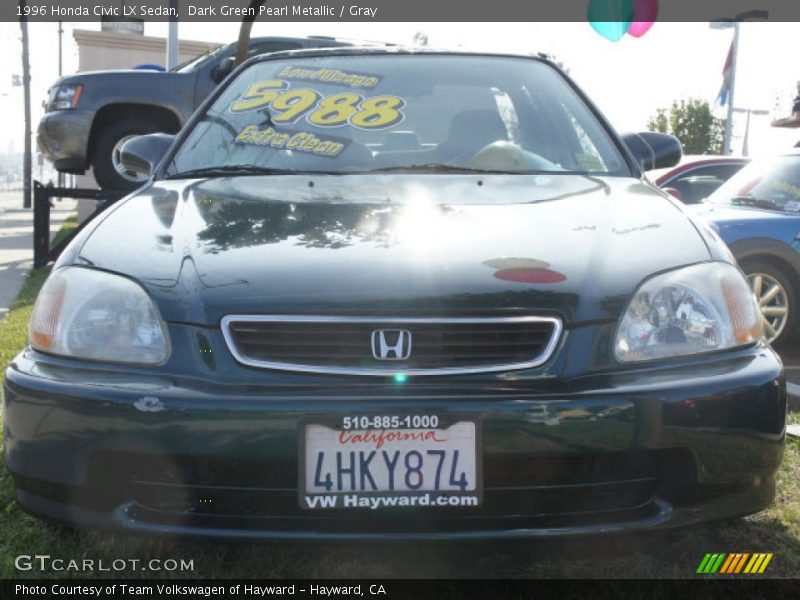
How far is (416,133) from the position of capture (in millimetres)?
3215

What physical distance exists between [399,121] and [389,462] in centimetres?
160

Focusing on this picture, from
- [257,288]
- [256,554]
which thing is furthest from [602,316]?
[256,554]

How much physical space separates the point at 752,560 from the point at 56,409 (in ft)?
5.74

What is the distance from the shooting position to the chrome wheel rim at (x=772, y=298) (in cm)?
599

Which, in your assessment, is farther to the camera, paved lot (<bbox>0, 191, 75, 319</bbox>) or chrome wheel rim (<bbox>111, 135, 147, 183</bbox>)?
chrome wheel rim (<bbox>111, 135, 147, 183</bbox>)

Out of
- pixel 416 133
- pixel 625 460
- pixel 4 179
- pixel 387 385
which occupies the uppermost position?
pixel 416 133

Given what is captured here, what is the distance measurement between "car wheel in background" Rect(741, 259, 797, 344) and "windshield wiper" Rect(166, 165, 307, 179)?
12.9ft

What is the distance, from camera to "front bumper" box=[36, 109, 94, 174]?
8227mm

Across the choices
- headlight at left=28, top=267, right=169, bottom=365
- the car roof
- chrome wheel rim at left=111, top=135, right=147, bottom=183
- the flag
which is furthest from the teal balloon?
the flag

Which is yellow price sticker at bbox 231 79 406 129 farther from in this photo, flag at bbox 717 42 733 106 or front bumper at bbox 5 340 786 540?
flag at bbox 717 42 733 106

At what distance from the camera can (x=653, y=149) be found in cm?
347

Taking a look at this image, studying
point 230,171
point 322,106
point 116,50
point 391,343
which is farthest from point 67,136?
point 116,50

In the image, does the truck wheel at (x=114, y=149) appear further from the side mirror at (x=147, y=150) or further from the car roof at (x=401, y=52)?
the car roof at (x=401, y=52)

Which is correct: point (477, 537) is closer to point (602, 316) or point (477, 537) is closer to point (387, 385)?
point (387, 385)
